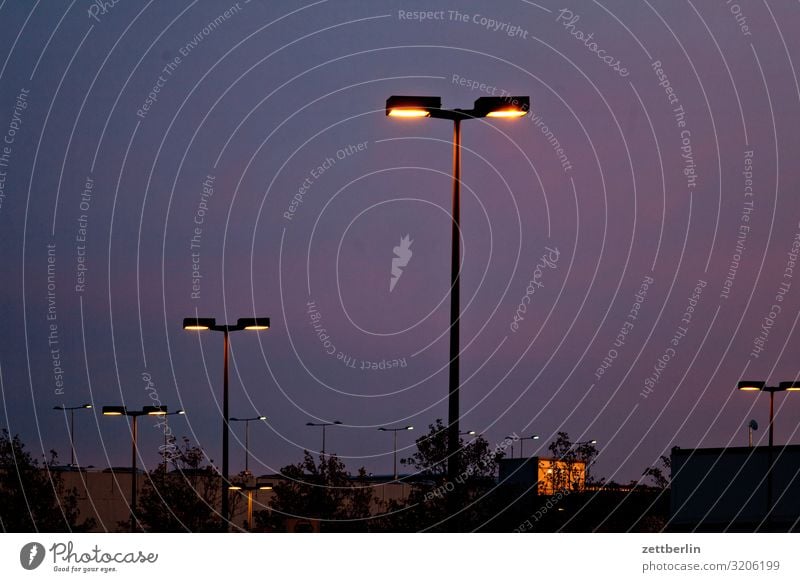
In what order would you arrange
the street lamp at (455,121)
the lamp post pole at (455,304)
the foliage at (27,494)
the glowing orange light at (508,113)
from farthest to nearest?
1. the foliage at (27,494)
2. the lamp post pole at (455,304)
3. the glowing orange light at (508,113)
4. the street lamp at (455,121)

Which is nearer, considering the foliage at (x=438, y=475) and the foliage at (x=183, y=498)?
the foliage at (x=438, y=475)

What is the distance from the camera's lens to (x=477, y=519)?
1656 inches

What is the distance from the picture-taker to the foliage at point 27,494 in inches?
1813

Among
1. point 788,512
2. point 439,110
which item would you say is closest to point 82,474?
point 788,512

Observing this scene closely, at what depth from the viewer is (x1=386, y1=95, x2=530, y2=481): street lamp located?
20.6 m

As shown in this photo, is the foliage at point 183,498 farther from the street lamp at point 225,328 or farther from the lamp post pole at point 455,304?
the lamp post pole at point 455,304

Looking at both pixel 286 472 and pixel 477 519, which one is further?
pixel 286 472

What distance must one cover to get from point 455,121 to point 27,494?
2961 cm

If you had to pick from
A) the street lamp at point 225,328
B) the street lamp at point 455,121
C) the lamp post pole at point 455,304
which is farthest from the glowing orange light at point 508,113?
the street lamp at point 225,328

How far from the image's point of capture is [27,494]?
155ft

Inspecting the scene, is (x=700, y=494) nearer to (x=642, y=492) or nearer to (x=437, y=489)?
(x=642, y=492)

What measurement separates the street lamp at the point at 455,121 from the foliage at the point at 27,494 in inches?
1008

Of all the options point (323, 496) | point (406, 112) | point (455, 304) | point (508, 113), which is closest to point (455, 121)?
point (508, 113)
